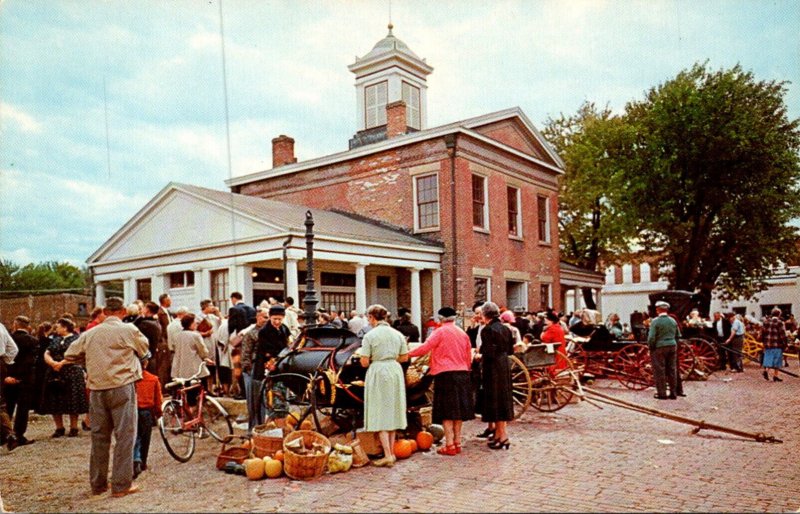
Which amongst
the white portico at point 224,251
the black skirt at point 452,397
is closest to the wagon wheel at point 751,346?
the white portico at point 224,251

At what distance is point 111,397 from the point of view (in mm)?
6793

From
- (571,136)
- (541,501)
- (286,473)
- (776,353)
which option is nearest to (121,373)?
(286,473)

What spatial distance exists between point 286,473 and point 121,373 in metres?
2.02

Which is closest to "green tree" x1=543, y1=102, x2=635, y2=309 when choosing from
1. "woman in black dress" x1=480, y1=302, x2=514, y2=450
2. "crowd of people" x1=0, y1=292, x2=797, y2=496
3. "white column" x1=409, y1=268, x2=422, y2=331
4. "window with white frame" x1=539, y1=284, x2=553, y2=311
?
"window with white frame" x1=539, y1=284, x2=553, y2=311

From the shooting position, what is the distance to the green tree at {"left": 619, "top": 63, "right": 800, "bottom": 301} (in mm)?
24844

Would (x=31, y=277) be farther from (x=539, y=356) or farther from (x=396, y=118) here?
(x=396, y=118)

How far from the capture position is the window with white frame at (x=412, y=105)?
27.9 meters

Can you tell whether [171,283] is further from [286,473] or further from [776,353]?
[776,353]

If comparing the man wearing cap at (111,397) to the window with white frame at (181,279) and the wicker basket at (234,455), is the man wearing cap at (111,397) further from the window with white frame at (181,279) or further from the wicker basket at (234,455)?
the window with white frame at (181,279)

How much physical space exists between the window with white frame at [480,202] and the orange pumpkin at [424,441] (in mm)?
15714

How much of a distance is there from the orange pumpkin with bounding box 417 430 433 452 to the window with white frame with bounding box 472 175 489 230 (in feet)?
51.6

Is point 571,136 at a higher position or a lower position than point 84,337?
higher

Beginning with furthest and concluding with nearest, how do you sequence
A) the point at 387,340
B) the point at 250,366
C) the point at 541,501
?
1. the point at 250,366
2. the point at 387,340
3. the point at 541,501

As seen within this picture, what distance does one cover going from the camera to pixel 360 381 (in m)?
8.18
